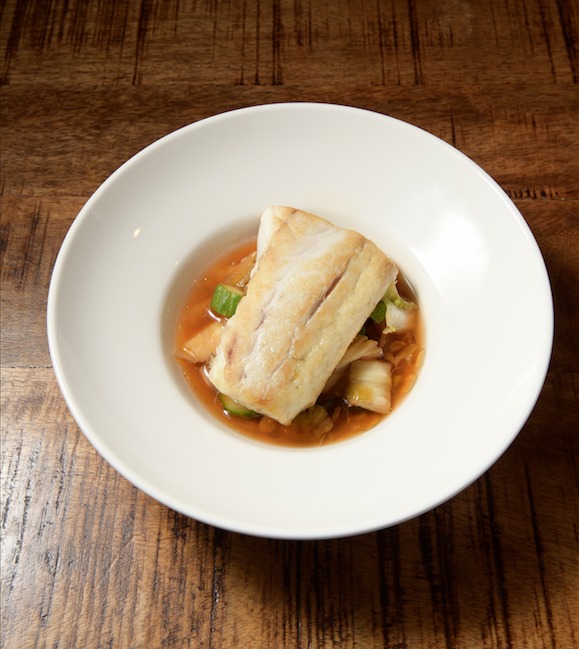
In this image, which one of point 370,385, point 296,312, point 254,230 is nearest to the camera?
point 296,312

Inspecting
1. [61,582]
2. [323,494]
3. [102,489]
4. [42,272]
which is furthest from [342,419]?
[42,272]

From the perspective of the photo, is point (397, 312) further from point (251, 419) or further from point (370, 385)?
point (251, 419)

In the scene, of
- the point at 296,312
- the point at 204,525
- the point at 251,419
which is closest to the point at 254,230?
the point at 296,312

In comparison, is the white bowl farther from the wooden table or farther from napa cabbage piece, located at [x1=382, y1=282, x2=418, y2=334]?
the wooden table

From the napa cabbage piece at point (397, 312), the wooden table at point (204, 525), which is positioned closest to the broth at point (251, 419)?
the napa cabbage piece at point (397, 312)

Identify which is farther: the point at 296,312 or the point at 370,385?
the point at 370,385

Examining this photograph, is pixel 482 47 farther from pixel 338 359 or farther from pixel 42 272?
pixel 42 272

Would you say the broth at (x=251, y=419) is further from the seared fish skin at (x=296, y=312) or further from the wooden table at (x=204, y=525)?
the wooden table at (x=204, y=525)
